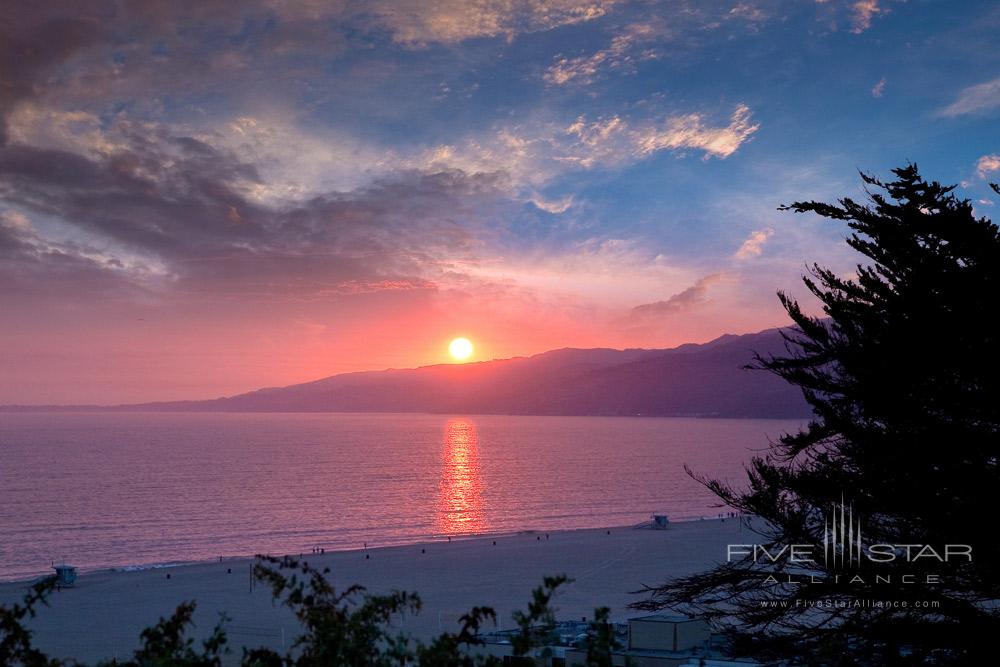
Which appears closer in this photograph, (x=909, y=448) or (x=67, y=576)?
(x=909, y=448)

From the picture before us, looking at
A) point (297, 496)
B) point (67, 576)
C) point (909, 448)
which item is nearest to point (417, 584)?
point (67, 576)

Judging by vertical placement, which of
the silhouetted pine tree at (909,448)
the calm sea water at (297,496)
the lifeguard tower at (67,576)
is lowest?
the calm sea water at (297,496)

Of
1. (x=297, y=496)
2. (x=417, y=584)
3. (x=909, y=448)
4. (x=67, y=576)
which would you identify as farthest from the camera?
(x=297, y=496)

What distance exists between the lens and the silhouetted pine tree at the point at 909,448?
8305mm

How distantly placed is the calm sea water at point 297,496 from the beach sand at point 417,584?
696cm

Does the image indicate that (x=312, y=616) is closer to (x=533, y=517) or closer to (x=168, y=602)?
(x=168, y=602)

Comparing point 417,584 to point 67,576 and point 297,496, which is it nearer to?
point 67,576

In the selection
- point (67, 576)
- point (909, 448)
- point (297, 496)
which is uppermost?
point (909, 448)

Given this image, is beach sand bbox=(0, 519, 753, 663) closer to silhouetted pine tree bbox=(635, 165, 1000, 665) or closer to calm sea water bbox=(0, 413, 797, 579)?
calm sea water bbox=(0, 413, 797, 579)

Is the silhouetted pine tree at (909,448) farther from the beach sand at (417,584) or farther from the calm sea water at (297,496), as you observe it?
the calm sea water at (297,496)

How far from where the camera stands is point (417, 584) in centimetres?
4291

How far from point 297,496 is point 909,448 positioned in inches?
3297

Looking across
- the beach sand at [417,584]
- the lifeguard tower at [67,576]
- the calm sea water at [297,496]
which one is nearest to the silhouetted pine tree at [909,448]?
the beach sand at [417,584]

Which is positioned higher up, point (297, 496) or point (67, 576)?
point (67, 576)
